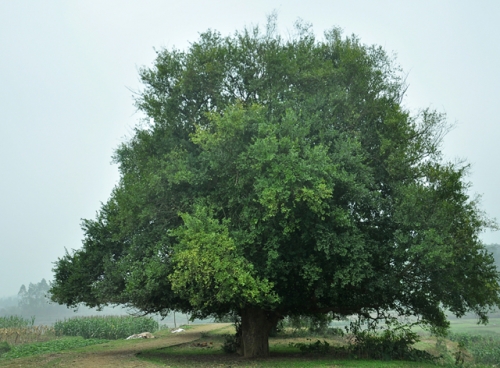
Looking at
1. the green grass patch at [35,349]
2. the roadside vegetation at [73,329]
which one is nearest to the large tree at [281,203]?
the green grass patch at [35,349]

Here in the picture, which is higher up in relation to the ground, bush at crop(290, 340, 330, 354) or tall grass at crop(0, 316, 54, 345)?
tall grass at crop(0, 316, 54, 345)

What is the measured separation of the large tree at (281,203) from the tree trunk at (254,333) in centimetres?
6

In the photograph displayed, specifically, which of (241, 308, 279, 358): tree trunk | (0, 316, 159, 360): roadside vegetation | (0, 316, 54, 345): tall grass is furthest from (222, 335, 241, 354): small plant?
(0, 316, 54, 345): tall grass

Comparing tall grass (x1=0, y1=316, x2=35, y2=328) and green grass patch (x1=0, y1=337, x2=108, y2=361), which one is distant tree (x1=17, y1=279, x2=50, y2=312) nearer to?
tall grass (x1=0, y1=316, x2=35, y2=328)

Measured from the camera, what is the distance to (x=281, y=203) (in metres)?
15.8

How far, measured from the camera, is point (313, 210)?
605 inches

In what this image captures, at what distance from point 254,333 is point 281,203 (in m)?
7.31

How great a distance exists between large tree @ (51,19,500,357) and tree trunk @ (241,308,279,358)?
0.18 feet

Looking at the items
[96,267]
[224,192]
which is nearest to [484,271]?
[224,192]

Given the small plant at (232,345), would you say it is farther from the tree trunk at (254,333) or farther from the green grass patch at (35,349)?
the green grass patch at (35,349)

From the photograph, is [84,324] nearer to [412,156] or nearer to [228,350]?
[228,350]

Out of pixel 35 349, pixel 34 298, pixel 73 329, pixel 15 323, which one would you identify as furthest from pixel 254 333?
pixel 34 298

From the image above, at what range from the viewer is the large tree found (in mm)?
15875

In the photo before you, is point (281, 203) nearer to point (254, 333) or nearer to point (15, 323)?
point (254, 333)
